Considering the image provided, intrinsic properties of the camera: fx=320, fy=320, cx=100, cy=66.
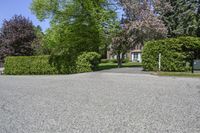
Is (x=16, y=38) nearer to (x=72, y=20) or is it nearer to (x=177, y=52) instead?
(x=72, y=20)

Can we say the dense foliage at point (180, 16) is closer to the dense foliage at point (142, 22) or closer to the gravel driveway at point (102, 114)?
the dense foliage at point (142, 22)

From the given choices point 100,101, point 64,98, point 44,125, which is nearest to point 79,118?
point 44,125

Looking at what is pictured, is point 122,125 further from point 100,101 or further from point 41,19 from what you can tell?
point 41,19

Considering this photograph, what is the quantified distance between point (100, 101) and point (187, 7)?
2566cm

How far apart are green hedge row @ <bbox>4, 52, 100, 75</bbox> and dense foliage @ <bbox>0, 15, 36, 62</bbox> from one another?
10927mm

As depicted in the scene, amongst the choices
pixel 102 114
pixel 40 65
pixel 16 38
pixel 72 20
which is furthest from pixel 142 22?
pixel 102 114


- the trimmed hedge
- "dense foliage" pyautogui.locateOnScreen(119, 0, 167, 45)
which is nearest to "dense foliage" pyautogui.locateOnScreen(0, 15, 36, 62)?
"dense foliage" pyautogui.locateOnScreen(119, 0, 167, 45)

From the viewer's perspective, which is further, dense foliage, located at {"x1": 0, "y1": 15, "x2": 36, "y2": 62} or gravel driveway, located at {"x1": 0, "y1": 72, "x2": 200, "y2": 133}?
dense foliage, located at {"x1": 0, "y1": 15, "x2": 36, "y2": 62}

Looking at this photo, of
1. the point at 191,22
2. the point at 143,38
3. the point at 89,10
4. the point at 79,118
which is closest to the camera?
the point at 79,118

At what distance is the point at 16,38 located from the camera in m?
40.8

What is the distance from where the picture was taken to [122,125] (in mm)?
7230

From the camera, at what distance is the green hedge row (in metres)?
28.2

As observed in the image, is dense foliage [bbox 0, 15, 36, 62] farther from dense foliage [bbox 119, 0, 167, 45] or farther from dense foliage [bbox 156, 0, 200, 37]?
dense foliage [bbox 156, 0, 200, 37]

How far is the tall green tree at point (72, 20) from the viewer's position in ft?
100
